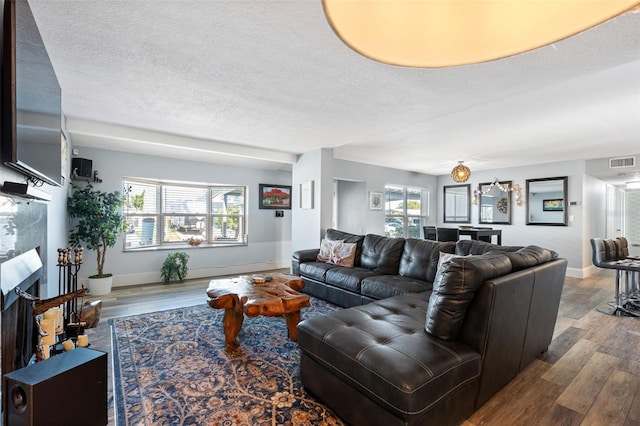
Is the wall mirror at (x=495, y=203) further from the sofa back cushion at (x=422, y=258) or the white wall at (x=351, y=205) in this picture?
the sofa back cushion at (x=422, y=258)

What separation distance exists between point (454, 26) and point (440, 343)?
1536 mm

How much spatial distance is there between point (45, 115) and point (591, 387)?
3.95 meters

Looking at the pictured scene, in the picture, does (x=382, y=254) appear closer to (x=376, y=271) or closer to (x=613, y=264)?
(x=376, y=271)

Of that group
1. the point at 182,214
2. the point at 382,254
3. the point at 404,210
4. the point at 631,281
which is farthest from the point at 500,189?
the point at 182,214

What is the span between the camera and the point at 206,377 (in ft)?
6.93

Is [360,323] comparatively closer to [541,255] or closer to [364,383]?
[364,383]

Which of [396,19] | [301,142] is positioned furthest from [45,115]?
[301,142]

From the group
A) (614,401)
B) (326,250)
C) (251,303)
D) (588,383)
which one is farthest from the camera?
(326,250)

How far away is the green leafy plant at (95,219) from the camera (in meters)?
4.01

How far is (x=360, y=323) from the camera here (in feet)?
6.31

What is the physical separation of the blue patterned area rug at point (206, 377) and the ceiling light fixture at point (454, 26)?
1876mm

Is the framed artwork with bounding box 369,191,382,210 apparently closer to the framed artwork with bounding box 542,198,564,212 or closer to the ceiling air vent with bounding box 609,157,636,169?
the framed artwork with bounding box 542,198,564,212

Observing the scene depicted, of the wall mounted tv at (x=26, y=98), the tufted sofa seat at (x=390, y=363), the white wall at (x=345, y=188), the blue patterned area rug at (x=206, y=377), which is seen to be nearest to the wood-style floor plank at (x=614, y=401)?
the tufted sofa seat at (x=390, y=363)

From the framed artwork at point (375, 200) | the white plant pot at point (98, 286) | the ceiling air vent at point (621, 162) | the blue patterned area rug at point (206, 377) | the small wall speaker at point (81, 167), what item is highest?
the ceiling air vent at point (621, 162)
